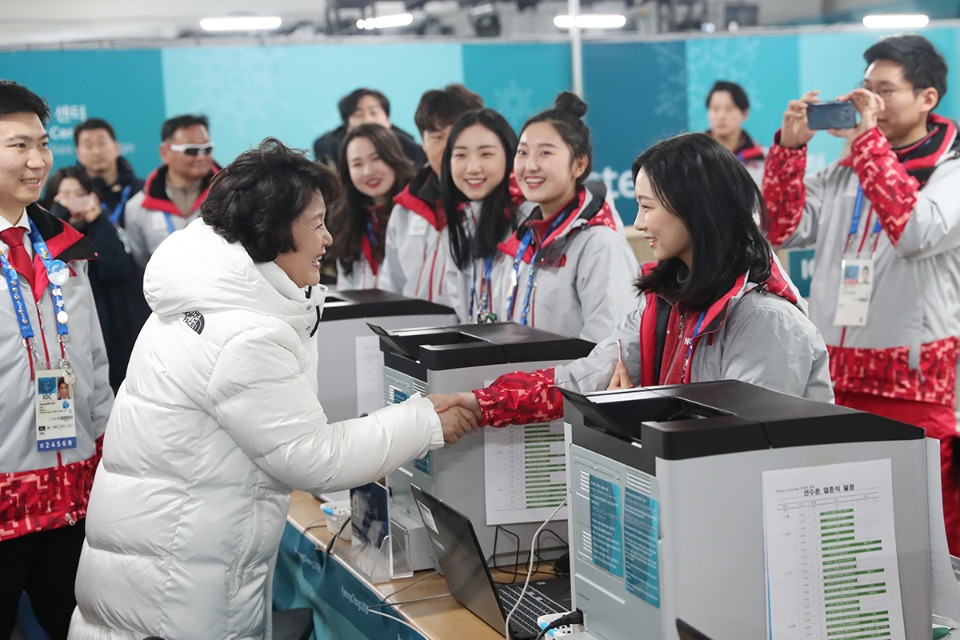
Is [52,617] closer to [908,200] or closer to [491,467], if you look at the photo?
[491,467]

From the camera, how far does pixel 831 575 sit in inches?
55.3

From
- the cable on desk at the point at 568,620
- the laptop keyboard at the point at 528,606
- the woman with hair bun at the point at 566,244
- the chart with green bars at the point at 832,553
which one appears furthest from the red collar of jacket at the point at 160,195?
the chart with green bars at the point at 832,553

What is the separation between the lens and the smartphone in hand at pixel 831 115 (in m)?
2.99

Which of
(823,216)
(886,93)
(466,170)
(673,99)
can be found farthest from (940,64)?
(673,99)

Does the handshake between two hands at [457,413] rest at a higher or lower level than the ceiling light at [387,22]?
lower

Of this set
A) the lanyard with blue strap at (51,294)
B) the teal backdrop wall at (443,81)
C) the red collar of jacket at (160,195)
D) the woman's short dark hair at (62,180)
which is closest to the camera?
the lanyard with blue strap at (51,294)

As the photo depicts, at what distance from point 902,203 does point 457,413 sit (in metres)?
1.58

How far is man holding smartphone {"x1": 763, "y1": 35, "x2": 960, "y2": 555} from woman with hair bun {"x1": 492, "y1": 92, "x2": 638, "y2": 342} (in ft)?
2.07

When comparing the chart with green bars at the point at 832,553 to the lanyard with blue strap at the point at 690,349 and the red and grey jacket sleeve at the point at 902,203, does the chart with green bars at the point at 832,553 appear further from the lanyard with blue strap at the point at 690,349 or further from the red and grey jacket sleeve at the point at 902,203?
the red and grey jacket sleeve at the point at 902,203

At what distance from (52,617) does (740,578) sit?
181cm

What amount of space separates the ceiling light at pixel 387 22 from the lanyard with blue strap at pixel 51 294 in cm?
490

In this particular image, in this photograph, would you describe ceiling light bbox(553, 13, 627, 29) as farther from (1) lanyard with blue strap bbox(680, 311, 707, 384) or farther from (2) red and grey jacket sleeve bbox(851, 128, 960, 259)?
(1) lanyard with blue strap bbox(680, 311, 707, 384)

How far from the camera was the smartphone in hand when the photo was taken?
2.99 metres

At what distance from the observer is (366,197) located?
404cm
